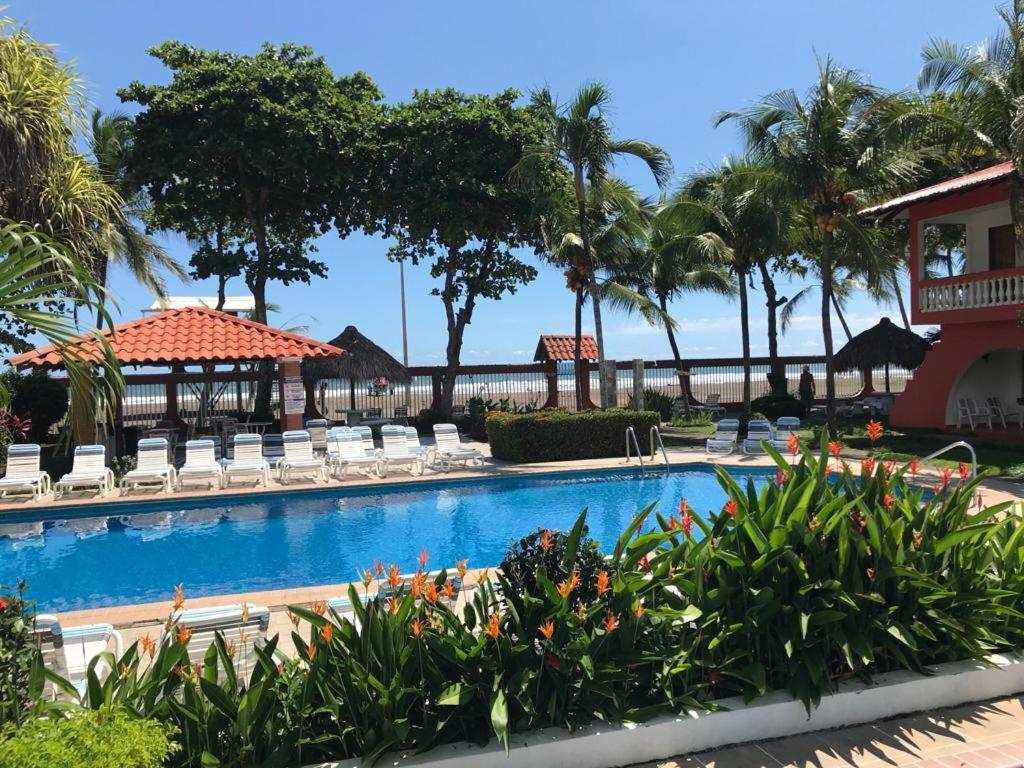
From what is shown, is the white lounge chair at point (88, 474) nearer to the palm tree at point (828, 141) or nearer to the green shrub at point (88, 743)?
the green shrub at point (88, 743)

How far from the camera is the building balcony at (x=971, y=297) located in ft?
54.0

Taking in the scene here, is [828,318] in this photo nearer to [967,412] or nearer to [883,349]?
[967,412]

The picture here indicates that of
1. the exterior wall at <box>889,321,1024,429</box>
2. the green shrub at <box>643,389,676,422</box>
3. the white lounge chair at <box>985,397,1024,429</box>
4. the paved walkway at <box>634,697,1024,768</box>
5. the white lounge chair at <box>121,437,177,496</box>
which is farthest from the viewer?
the green shrub at <box>643,389,676,422</box>

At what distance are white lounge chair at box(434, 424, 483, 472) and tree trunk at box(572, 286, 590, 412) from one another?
7.58 m

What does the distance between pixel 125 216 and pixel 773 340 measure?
2175cm

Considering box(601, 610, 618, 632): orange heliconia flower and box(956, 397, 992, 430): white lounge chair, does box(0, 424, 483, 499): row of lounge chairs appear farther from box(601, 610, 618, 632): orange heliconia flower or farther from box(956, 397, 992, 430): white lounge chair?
box(601, 610, 618, 632): orange heliconia flower

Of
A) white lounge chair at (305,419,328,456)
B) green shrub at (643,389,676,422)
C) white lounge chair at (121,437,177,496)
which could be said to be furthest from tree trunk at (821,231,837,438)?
white lounge chair at (121,437,177,496)

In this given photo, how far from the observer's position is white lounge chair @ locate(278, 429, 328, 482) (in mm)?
14656

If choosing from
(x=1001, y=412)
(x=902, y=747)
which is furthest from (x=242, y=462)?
(x=1001, y=412)

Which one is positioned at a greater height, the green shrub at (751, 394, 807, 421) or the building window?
the building window

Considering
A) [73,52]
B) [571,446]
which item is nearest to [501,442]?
[571,446]

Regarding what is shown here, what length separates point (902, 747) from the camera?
3.73 metres

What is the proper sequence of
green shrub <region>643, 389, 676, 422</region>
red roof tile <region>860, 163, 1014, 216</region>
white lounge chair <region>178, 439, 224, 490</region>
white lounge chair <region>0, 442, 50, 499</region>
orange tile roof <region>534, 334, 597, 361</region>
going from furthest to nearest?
orange tile roof <region>534, 334, 597, 361</region>, green shrub <region>643, 389, 676, 422</region>, red roof tile <region>860, 163, 1014, 216</region>, white lounge chair <region>178, 439, 224, 490</region>, white lounge chair <region>0, 442, 50, 499</region>

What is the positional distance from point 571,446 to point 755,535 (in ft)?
41.5
